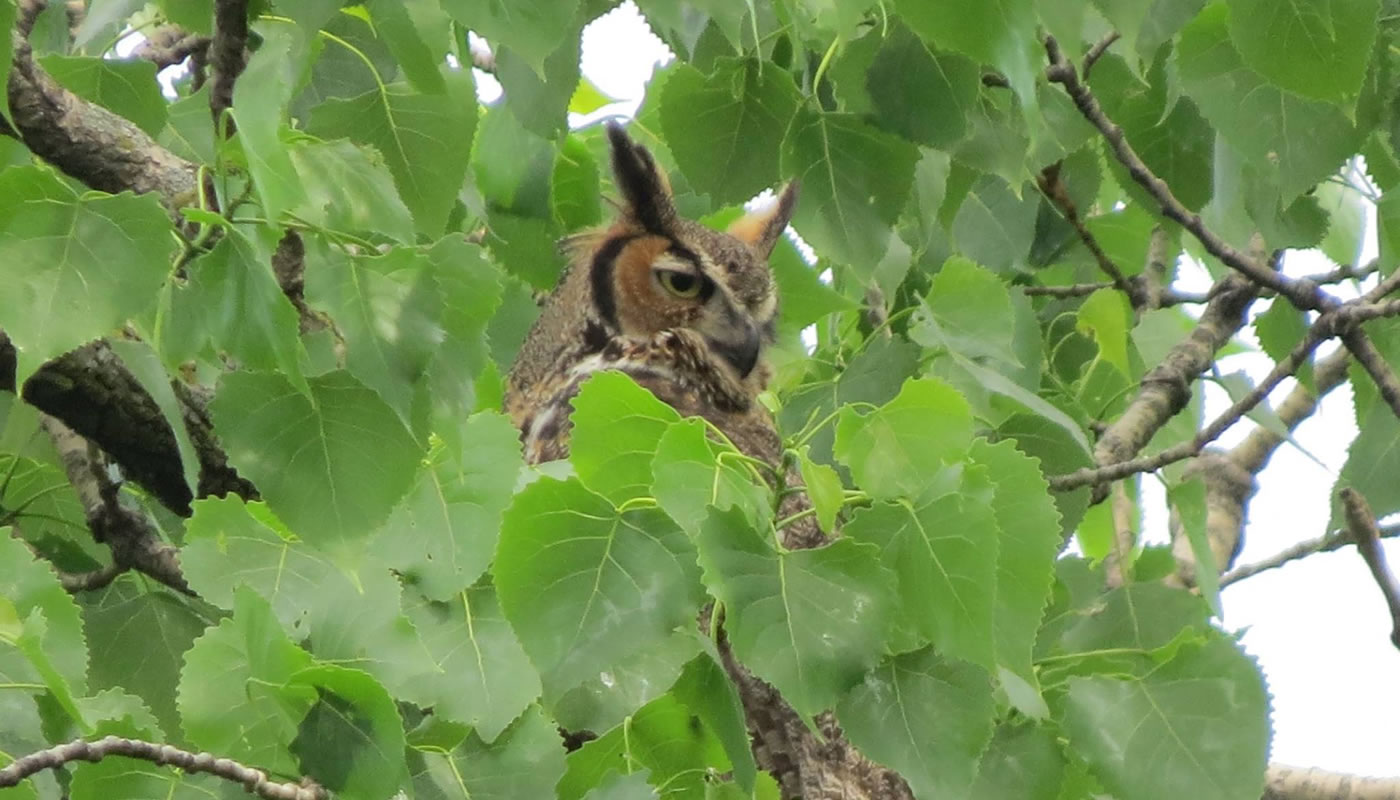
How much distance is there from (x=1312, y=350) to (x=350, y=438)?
1290 mm

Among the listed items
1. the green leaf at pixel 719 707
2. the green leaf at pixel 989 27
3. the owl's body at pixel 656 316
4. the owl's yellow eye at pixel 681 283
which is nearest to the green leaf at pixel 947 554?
the green leaf at pixel 719 707

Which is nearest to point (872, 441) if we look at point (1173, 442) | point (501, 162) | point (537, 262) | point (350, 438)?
point (350, 438)

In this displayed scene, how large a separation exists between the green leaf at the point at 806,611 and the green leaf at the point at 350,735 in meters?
0.24

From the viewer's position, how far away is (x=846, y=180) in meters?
1.44

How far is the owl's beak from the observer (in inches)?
104

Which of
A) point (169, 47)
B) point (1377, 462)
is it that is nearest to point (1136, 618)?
point (1377, 462)

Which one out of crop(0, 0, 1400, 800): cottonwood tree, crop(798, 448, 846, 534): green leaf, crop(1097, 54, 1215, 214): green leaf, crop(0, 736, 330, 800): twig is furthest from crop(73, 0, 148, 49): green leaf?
crop(1097, 54, 1215, 214): green leaf

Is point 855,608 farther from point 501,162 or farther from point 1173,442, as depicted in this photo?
point 1173,442

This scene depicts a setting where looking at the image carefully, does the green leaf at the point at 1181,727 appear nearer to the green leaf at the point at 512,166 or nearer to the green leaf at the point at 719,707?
the green leaf at the point at 719,707

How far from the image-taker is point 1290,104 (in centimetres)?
148

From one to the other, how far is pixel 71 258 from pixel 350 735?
36 cm

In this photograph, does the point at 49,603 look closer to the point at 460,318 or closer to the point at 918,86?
the point at 460,318

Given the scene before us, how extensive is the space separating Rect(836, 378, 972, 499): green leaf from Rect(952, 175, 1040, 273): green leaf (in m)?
1.27

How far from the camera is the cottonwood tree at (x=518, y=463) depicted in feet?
3.43
